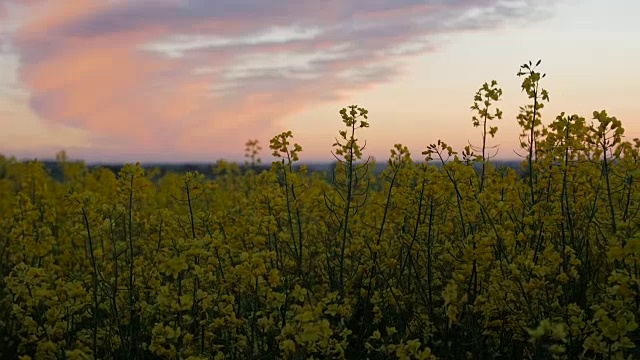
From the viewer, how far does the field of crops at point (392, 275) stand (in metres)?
3.85

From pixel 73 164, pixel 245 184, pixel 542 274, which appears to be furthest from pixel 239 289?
pixel 73 164

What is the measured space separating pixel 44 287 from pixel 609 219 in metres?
4.75

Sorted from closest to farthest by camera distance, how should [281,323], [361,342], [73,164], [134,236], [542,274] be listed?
1. [542,274]
2. [281,323]
3. [361,342]
4. [134,236]
5. [73,164]

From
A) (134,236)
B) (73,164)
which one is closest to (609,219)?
(134,236)

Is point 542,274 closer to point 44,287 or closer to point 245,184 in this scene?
point 44,287

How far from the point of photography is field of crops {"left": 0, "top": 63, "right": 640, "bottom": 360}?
385 cm

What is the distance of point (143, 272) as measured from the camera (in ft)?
18.3

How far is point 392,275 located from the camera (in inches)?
211

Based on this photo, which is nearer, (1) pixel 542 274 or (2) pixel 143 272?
(1) pixel 542 274

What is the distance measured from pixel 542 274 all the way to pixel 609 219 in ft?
7.97

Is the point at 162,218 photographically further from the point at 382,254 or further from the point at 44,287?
the point at 382,254

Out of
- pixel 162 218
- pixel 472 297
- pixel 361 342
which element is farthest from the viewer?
pixel 162 218

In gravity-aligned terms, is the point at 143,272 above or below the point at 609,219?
below

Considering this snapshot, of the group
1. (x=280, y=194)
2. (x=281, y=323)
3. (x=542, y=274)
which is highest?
(x=280, y=194)
